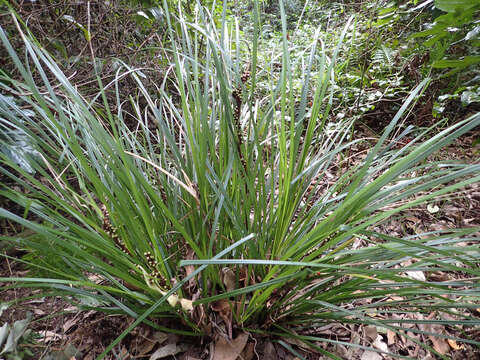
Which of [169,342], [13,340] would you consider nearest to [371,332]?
[169,342]

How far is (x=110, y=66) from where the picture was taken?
148 centimetres

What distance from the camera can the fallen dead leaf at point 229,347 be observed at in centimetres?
59

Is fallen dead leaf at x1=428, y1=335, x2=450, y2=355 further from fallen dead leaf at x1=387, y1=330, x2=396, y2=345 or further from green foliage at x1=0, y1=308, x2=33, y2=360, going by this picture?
green foliage at x1=0, y1=308, x2=33, y2=360

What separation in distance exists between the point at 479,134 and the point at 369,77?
708 mm

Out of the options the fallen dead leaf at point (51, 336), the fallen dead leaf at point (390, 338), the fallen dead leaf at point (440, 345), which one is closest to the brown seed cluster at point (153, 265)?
the fallen dead leaf at point (51, 336)

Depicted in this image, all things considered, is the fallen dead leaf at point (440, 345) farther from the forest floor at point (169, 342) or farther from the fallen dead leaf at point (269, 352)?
the fallen dead leaf at point (269, 352)

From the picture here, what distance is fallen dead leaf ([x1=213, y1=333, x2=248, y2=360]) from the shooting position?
593 millimetres

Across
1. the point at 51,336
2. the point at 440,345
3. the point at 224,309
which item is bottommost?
the point at 440,345

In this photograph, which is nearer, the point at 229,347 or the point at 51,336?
the point at 229,347

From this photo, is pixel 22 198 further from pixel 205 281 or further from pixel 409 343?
pixel 409 343

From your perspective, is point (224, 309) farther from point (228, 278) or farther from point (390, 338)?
point (390, 338)

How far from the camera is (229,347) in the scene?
0.60 metres

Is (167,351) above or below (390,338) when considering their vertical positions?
above

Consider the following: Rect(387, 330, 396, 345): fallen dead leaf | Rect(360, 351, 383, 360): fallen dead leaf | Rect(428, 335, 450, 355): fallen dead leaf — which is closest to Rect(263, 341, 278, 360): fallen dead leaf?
Rect(360, 351, 383, 360): fallen dead leaf
